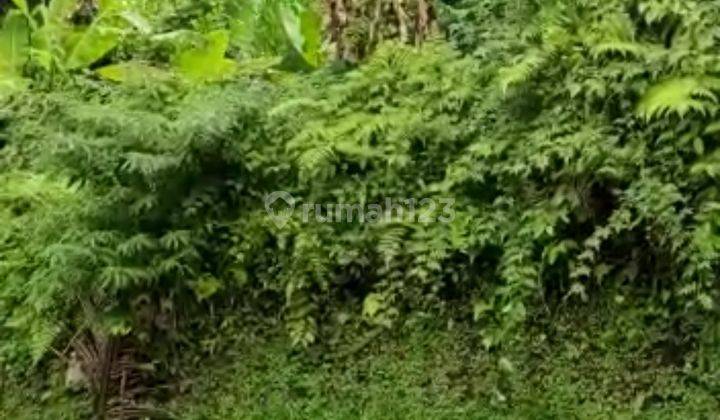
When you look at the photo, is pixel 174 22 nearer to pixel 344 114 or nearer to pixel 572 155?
pixel 344 114

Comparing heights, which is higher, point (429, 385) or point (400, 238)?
point (400, 238)

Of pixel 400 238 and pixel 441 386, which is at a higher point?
pixel 400 238

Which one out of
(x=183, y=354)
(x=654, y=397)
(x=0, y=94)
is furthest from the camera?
(x=0, y=94)

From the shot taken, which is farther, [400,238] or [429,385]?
[400,238]

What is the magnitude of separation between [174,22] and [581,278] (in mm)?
5442

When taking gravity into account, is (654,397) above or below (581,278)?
below

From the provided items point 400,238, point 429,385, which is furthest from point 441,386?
point 400,238

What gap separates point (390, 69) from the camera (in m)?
7.00

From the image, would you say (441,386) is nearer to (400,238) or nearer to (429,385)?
(429,385)

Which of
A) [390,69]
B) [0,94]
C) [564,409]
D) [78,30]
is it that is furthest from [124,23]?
[564,409]

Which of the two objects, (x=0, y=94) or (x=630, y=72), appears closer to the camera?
(x=630, y=72)

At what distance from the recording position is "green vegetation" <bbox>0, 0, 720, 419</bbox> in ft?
18.4

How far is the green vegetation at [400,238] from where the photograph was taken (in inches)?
221

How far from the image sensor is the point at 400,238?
6.23 meters
